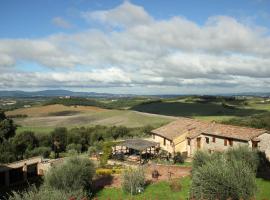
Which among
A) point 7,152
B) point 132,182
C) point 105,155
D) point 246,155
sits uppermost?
point 246,155

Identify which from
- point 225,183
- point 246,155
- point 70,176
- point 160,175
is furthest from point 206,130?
point 225,183

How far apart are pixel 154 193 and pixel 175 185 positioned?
90.3 inches

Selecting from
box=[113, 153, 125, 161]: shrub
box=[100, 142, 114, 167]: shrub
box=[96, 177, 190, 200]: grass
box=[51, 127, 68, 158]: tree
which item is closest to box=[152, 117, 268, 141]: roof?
box=[113, 153, 125, 161]: shrub

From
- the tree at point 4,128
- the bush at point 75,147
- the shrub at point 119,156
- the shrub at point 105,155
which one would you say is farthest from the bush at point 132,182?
the bush at point 75,147

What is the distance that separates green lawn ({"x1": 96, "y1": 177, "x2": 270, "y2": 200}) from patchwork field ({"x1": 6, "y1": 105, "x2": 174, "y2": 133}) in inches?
2021

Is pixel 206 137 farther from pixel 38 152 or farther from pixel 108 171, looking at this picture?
pixel 38 152

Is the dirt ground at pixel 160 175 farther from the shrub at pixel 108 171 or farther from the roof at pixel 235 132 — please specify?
the roof at pixel 235 132

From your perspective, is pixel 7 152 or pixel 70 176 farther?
pixel 7 152

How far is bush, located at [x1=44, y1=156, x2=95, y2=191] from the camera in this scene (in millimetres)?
28406

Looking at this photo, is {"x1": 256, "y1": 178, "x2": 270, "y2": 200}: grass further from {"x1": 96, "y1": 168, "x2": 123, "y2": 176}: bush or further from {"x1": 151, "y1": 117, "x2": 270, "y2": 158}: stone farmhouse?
{"x1": 96, "y1": 168, "x2": 123, "y2": 176}: bush

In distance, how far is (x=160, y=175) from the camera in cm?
3584

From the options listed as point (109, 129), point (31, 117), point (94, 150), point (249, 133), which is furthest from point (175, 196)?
point (31, 117)

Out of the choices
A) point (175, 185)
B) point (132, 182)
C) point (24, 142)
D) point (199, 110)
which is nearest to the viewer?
point (132, 182)

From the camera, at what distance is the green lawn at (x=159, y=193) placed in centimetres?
2787
